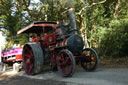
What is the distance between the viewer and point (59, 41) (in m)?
6.70

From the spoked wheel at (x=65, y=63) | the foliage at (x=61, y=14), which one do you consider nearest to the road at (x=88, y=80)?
the spoked wheel at (x=65, y=63)

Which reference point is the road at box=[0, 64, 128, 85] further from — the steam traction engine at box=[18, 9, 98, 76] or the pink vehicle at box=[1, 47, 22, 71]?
the pink vehicle at box=[1, 47, 22, 71]

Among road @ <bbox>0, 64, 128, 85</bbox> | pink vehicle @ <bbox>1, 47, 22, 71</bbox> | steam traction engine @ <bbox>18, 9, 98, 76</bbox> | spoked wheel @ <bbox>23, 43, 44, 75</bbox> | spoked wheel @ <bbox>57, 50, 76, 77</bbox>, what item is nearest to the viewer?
road @ <bbox>0, 64, 128, 85</bbox>

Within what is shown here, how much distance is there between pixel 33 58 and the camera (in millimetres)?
6969

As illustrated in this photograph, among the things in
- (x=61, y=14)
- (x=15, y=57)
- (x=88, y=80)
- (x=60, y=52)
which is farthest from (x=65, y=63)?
(x=61, y=14)

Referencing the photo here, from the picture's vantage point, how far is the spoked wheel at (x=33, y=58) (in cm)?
652

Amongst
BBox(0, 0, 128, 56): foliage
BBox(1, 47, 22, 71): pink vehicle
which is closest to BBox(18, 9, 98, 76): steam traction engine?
BBox(1, 47, 22, 71): pink vehicle

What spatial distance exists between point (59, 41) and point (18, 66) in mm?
3149

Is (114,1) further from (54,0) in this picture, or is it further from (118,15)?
(54,0)

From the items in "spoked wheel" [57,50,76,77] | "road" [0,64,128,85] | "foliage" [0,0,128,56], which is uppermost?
"foliage" [0,0,128,56]

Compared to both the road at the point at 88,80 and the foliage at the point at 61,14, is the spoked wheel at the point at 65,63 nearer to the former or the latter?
the road at the point at 88,80

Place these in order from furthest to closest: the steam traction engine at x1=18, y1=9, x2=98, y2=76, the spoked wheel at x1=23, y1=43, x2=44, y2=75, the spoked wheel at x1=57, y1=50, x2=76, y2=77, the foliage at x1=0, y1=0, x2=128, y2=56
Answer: the foliage at x1=0, y1=0, x2=128, y2=56 → the spoked wheel at x1=23, y1=43, x2=44, y2=75 → the steam traction engine at x1=18, y1=9, x2=98, y2=76 → the spoked wheel at x1=57, y1=50, x2=76, y2=77

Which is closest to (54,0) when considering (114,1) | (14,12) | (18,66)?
(14,12)

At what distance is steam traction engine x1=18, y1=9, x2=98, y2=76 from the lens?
5898mm
